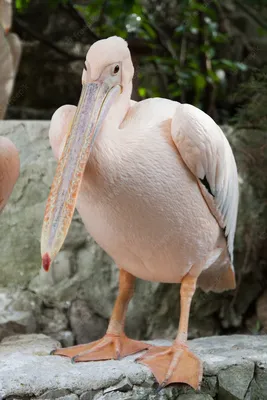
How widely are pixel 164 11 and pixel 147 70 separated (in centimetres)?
52

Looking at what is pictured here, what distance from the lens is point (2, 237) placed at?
290cm

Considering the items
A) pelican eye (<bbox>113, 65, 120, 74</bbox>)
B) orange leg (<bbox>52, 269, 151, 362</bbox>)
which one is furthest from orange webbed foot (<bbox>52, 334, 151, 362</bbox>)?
pelican eye (<bbox>113, 65, 120, 74</bbox>)

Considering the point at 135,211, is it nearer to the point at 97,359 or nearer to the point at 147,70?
the point at 97,359

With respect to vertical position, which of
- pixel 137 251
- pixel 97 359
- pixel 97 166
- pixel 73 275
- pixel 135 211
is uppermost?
pixel 97 166

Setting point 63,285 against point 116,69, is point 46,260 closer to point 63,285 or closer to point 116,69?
point 116,69

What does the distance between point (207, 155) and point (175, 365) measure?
64 centimetres

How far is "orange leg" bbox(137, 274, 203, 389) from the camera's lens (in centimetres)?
190

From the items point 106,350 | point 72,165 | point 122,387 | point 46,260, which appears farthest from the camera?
point 106,350

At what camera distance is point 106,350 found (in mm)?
2061

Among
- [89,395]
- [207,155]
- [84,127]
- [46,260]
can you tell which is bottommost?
[89,395]

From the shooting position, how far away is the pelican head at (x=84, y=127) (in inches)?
65.0

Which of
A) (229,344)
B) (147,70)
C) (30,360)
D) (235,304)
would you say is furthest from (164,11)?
(30,360)

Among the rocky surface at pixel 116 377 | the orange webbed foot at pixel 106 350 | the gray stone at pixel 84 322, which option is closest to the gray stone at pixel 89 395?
the rocky surface at pixel 116 377

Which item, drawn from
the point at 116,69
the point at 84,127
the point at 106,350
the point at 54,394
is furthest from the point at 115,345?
the point at 116,69
